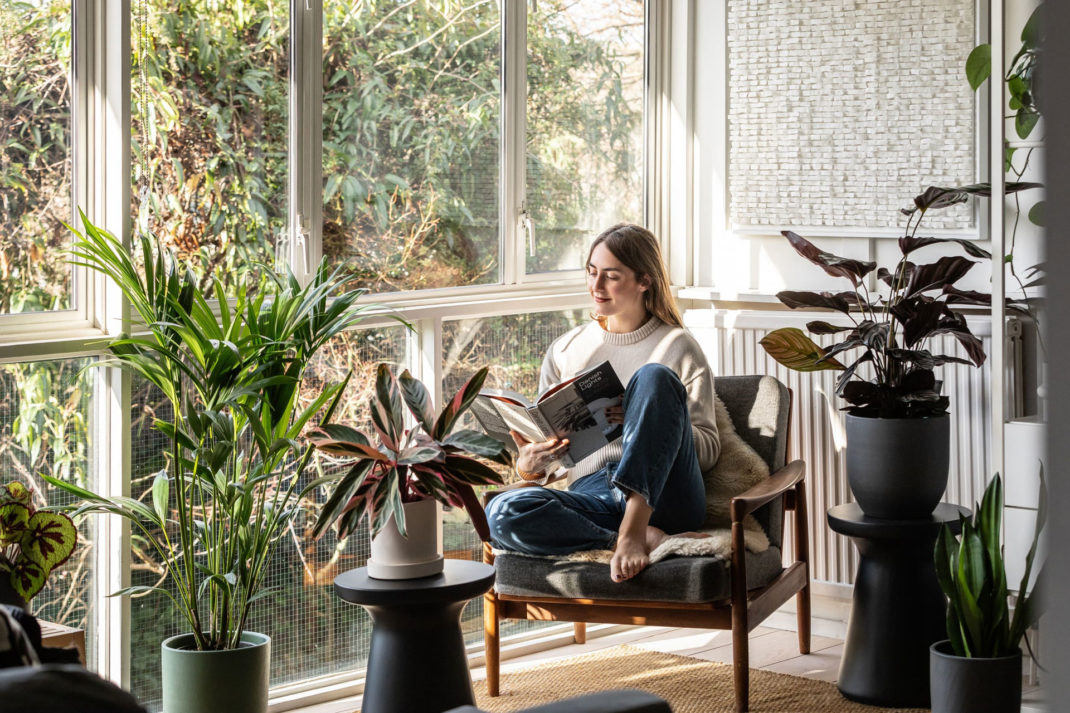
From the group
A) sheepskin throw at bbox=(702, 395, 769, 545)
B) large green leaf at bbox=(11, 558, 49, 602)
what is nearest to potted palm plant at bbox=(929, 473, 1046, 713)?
sheepskin throw at bbox=(702, 395, 769, 545)

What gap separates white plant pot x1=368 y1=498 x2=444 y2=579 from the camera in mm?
2816

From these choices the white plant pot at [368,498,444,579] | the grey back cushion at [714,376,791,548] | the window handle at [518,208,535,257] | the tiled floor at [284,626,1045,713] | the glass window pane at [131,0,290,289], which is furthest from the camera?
the window handle at [518,208,535,257]

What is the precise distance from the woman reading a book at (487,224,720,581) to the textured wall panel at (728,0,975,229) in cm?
72

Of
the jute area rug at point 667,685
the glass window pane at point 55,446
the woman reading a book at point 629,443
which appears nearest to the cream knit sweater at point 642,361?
the woman reading a book at point 629,443

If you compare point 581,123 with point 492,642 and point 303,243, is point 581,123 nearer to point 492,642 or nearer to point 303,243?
point 303,243

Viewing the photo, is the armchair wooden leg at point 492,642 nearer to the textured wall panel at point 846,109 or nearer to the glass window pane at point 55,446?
the glass window pane at point 55,446

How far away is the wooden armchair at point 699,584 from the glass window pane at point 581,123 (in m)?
0.94

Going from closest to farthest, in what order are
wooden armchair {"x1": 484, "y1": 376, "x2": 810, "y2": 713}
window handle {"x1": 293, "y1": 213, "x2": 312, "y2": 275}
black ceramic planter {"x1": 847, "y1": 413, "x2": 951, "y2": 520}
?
1. wooden armchair {"x1": 484, "y1": 376, "x2": 810, "y2": 713}
2. black ceramic planter {"x1": 847, "y1": 413, "x2": 951, "y2": 520}
3. window handle {"x1": 293, "y1": 213, "x2": 312, "y2": 275}

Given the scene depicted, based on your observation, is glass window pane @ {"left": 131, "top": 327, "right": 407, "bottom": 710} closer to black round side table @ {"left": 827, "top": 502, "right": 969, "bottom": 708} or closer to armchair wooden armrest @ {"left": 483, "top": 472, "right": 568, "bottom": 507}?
armchair wooden armrest @ {"left": 483, "top": 472, "right": 568, "bottom": 507}

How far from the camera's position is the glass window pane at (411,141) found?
3.42 m

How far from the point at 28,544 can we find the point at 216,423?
45 cm

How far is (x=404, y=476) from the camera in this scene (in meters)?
2.79

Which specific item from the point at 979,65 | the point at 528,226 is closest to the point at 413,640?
the point at 528,226

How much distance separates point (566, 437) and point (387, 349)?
62cm
